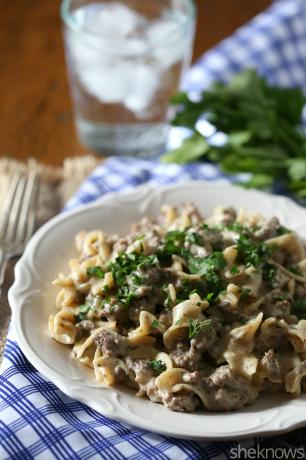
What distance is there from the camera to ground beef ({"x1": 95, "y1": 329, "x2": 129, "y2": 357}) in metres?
3.00

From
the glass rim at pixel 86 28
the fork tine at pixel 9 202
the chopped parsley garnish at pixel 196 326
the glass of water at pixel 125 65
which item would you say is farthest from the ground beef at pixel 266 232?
the glass rim at pixel 86 28

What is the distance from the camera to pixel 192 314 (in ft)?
9.86

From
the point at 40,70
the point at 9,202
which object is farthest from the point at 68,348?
the point at 40,70

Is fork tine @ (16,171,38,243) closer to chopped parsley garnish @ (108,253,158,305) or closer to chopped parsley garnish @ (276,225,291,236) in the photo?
chopped parsley garnish @ (108,253,158,305)

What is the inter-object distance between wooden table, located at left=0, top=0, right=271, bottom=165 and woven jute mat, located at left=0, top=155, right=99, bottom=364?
0.59ft

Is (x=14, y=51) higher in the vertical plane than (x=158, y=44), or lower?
lower

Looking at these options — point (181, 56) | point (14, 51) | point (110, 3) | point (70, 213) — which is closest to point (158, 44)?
point (181, 56)

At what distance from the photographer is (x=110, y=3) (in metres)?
5.15

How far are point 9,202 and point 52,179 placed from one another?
574mm

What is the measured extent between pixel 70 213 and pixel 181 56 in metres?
1.65

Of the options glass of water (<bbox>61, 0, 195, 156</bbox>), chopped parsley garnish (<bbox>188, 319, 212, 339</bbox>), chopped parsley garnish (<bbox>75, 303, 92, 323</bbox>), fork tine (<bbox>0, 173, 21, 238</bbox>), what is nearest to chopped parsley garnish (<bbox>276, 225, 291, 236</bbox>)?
chopped parsley garnish (<bbox>188, 319, 212, 339</bbox>)

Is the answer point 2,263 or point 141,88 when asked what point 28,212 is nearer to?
point 2,263

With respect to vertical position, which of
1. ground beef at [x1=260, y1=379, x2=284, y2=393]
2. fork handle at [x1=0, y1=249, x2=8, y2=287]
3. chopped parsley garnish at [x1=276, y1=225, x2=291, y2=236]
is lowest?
fork handle at [x1=0, y1=249, x2=8, y2=287]

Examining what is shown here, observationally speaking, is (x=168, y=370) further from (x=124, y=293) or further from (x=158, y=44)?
(x=158, y=44)
